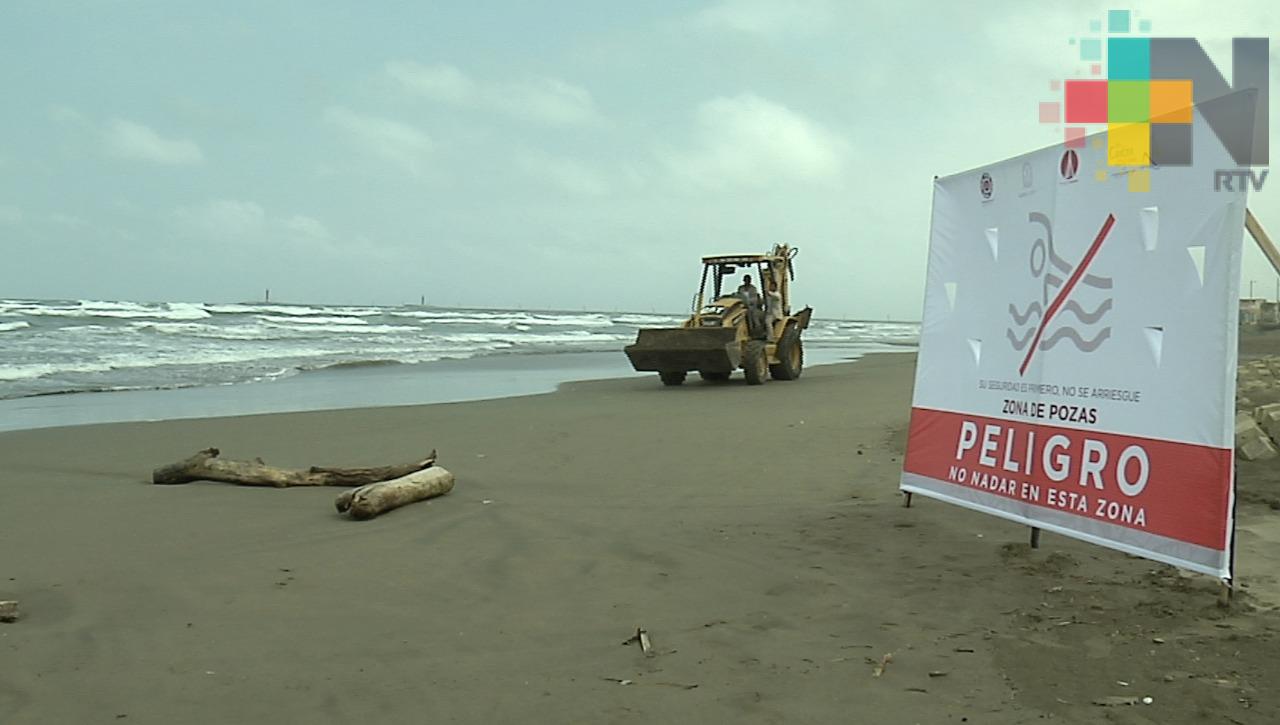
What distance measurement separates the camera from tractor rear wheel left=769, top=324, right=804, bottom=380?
1827 cm

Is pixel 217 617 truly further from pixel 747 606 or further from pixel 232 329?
pixel 232 329

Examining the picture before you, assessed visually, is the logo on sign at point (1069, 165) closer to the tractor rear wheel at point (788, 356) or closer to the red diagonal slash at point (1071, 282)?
the red diagonal slash at point (1071, 282)

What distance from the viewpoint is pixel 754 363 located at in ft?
55.8

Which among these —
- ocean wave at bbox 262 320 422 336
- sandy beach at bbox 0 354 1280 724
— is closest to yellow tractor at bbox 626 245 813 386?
sandy beach at bbox 0 354 1280 724

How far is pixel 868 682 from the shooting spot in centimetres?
325

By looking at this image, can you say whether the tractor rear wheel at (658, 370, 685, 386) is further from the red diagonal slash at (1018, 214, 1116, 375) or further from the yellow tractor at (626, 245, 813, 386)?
the red diagonal slash at (1018, 214, 1116, 375)

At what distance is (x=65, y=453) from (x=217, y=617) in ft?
19.8

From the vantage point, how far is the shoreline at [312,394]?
12.6 meters

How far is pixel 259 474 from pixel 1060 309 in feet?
18.1

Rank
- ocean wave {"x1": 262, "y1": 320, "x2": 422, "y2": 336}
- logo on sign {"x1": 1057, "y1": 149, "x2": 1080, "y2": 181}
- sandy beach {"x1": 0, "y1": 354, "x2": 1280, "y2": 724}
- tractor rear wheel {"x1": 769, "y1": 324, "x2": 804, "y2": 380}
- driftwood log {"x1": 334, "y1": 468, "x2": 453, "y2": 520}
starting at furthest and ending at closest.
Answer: ocean wave {"x1": 262, "y1": 320, "x2": 422, "y2": 336} → tractor rear wheel {"x1": 769, "y1": 324, "x2": 804, "y2": 380} → driftwood log {"x1": 334, "y1": 468, "x2": 453, "y2": 520} → logo on sign {"x1": 1057, "y1": 149, "x2": 1080, "y2": 181} → sandy beach {"x1": 0, "y1": 354, "x2": 1280, "y2": 724}

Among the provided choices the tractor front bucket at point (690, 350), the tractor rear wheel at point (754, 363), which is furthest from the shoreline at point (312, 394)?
the tractor rear wheel at point (754, 363)

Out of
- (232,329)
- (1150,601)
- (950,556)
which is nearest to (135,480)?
(950,556)

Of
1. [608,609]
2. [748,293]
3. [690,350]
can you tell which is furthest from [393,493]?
[748,293]

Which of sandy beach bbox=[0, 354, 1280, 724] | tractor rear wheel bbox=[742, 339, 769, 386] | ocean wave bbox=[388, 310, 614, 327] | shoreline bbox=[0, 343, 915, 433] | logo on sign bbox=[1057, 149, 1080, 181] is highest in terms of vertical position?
logo on sign bbox=[1057, 149, 1080, 181]
